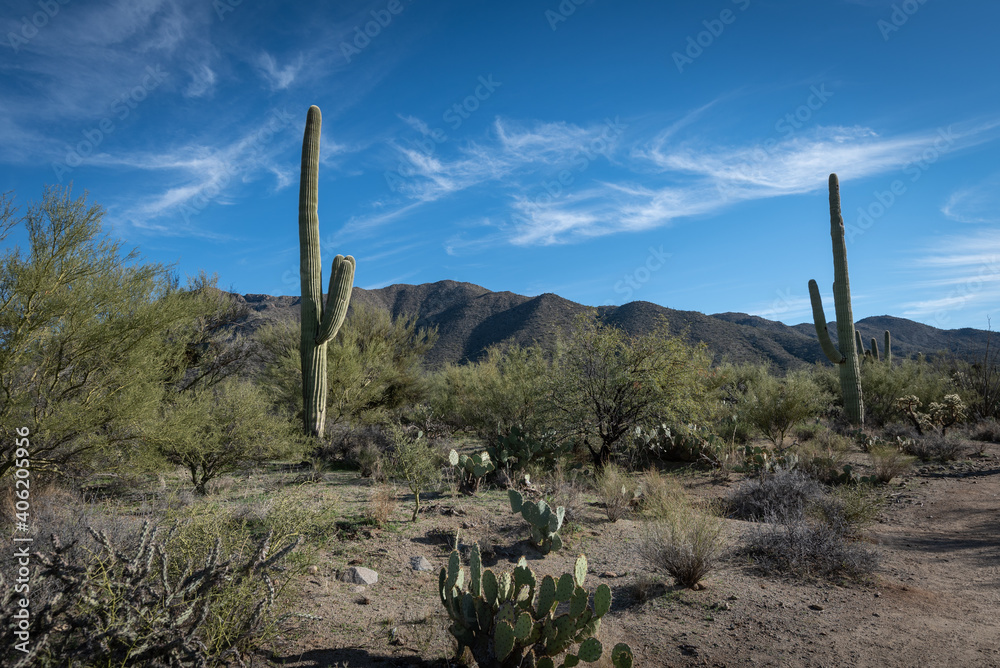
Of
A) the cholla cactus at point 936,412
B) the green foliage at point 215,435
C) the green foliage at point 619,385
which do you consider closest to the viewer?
the green foliage at point 215,435

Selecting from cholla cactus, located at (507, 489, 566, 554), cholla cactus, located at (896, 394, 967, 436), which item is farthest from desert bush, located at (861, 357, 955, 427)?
cholla cactus, located at (507, 489, 566, 554)

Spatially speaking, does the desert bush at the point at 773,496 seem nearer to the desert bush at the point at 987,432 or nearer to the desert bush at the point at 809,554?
the desert bush at the point at 809,554

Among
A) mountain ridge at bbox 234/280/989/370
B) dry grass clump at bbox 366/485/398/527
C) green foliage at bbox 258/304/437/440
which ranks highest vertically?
mountain ridge at bbox 234/280/989/370

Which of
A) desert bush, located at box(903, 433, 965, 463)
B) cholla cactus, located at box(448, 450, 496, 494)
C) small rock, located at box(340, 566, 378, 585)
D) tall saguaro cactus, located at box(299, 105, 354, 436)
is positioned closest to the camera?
small rock, located at box(340, 566, 378, 585)

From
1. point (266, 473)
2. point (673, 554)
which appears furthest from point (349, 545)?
point (266, 473)

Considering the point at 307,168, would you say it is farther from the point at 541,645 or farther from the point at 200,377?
the point at 541,645

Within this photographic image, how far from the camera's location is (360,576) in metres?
5.47

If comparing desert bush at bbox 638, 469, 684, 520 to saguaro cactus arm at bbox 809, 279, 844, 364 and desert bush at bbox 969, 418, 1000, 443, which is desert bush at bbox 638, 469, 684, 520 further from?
desert bush at bbox 969, 418, 1000, 443

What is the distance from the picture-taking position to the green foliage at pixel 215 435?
789cm

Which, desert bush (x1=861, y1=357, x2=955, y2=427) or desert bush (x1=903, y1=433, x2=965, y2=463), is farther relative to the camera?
desert bush (x1=861, y1=357, x2=955, y2=427)

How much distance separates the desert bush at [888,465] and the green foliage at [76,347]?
1402cm

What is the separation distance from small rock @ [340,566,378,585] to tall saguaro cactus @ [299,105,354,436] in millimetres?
7632

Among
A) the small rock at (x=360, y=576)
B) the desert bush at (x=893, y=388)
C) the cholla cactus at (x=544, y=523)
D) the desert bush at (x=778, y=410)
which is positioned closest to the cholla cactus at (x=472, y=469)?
the cholla cactus at (x=544, y=523)

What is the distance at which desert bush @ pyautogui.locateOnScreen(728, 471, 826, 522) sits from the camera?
8380mm
